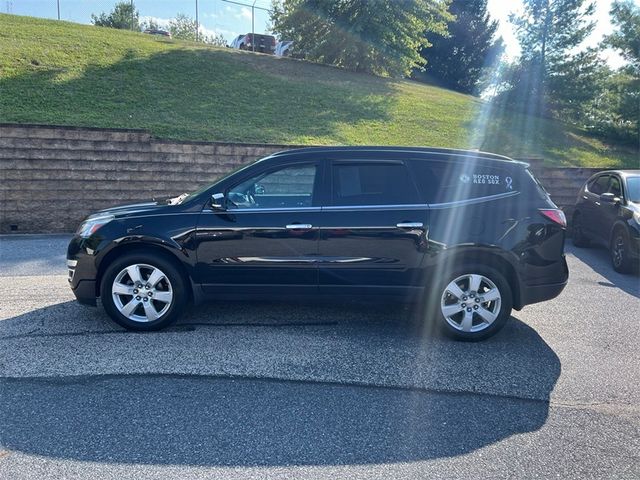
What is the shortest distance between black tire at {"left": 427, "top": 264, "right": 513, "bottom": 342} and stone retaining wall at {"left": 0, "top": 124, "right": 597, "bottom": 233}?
20.0ft

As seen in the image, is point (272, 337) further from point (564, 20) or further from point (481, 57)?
point (481, 57)

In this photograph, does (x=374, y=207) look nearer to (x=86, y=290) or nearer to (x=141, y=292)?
(x=141, y=292)

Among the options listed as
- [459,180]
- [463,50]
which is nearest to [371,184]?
[459,180]

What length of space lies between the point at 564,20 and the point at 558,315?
18843mm

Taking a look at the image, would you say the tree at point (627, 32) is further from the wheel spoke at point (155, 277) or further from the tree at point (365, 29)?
the wheel spoke at point (155, 277)

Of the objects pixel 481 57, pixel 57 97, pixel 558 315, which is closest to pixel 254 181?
pixel 558 315

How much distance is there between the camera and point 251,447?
2.93 m

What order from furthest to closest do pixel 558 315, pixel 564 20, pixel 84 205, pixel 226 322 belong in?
pixel 564 20 → pixel 84 205 → pixel 558 315 → pixel 226 322

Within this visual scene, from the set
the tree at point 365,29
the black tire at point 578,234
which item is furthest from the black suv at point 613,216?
the tree at point 365,29

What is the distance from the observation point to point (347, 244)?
4.48 metres

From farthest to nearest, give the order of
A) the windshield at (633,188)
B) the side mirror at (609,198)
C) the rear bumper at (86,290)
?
the side mirror at (609,198) < the windshield at (633,188) < the rear bumper at (86,290)

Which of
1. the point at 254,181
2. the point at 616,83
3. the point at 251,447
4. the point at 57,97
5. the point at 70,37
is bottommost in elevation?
the point at 251,447

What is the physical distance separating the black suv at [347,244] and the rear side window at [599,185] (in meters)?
5.11

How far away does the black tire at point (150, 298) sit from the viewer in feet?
14.8
